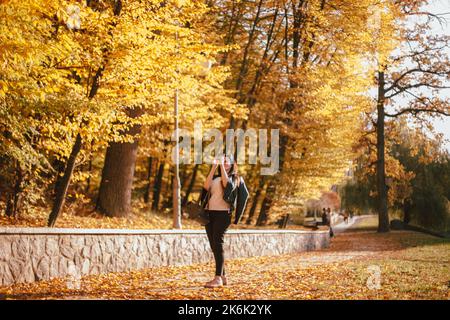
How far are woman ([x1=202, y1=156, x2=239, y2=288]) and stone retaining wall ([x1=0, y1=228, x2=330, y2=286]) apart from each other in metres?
2.27

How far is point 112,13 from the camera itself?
35.1 feet

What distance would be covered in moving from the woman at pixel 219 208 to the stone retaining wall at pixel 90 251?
89.5 inches

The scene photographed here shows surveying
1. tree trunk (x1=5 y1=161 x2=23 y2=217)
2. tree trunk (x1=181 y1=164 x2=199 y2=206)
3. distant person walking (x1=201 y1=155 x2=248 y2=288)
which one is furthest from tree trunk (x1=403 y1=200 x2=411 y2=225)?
distant person walking (x1=201 y1=155 x2=248 y2=288)

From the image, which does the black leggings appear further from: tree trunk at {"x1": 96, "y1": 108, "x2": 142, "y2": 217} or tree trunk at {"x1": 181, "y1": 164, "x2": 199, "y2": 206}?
tree trunk at {"x1": 181, "y1": 164, "x2": 199, "y2": 206}

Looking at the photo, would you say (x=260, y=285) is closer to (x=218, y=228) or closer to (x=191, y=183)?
(x=218, y=228)

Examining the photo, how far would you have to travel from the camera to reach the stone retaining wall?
302 inches

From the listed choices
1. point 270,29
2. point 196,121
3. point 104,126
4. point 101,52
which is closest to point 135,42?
point 101,52

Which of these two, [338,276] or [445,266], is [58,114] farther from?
[445,266]

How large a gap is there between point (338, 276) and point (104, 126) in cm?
522

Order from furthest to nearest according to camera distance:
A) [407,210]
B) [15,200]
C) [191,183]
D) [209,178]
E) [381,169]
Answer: [407,210] < [381,169] < [191,183] < [15,200] < [209,178]

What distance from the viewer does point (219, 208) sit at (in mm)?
7859

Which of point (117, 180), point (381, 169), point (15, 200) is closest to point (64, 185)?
point (15, 200)

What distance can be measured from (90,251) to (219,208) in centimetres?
258

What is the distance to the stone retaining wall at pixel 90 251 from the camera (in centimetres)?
766
